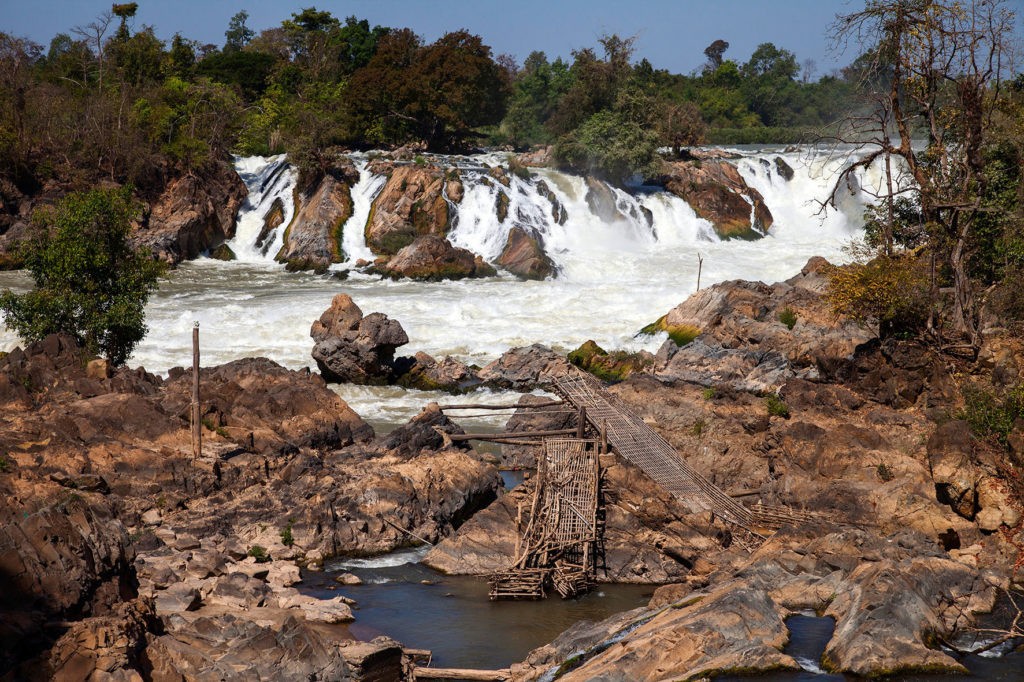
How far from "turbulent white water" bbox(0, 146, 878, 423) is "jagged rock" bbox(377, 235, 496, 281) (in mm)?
674

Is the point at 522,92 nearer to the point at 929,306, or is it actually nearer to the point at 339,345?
the point at 339,345

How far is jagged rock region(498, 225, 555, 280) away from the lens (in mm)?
33281

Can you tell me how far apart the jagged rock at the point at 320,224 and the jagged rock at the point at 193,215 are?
264 cm

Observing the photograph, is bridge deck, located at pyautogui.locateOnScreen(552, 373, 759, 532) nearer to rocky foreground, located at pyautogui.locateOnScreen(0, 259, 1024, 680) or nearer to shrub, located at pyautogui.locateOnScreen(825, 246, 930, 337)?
rocky foreground, located at pyautogui.locateOnScreen(0, 259, 1024, 680)

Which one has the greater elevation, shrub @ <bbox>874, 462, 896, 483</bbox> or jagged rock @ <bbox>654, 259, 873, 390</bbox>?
jagged rock @ <bbox>654, 259, 873, 390</bbox>

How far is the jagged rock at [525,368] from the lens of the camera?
22094mm

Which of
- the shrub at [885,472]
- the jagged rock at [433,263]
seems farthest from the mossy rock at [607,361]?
the jagged rock at [433,263]

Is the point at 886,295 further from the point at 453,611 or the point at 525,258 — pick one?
the point at 525,258

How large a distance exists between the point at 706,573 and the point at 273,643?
17.4 feet

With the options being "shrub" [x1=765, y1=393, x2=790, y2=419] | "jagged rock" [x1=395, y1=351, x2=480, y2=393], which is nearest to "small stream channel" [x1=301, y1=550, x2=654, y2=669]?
"shrub" [x1=765, y1=393, x2=790, y2=419]

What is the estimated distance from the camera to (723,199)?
40188 mm

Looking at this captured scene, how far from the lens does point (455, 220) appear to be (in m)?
36.8

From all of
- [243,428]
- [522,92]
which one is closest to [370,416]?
[243,428]

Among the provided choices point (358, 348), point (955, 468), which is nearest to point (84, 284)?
point (358, 348)
